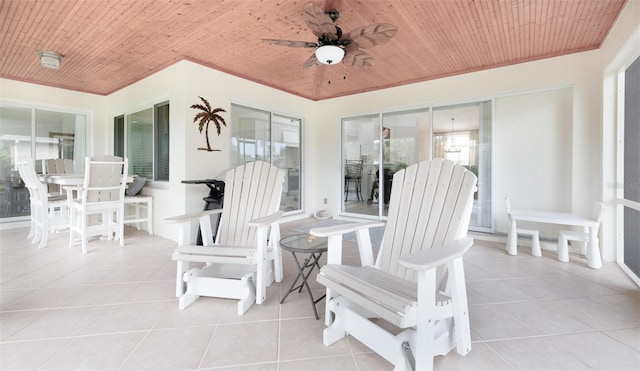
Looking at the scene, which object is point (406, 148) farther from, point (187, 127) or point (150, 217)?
point (150, 217)

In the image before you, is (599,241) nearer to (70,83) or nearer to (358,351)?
(358,351)

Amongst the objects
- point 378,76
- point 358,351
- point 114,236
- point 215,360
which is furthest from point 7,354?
point 378,76

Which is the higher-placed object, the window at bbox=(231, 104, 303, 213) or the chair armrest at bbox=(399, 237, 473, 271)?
the window at bbox=(231, 104, 303, 213)

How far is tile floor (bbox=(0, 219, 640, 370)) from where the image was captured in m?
1.47

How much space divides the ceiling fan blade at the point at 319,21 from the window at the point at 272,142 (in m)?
2.26

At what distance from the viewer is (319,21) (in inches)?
92.0

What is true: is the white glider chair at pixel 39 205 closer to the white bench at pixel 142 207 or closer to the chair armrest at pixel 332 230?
the white bench at pixel 142 207

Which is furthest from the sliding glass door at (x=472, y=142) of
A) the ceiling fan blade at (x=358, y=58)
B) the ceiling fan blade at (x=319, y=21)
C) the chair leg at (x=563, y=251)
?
the ceiling fan blade at (x=319, y=21)

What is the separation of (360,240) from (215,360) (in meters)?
1.05

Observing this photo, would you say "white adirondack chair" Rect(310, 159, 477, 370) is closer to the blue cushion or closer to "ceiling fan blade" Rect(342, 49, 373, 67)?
"ceiling fan blade" Rect(342, 49, 373, 67)

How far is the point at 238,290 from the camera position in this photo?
204cm

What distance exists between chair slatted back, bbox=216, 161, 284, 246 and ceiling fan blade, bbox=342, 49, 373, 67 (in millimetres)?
1395

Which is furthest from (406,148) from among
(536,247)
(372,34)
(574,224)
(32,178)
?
(32,178)

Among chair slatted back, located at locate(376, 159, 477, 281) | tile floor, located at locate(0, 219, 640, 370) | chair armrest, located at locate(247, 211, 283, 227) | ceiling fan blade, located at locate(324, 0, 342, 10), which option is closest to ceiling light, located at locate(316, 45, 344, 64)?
ceiling fan blade, located at locate(324, 0, 342, 10)
